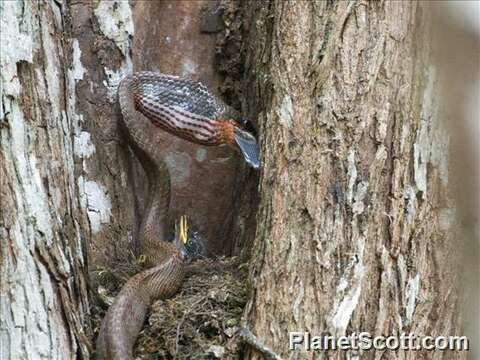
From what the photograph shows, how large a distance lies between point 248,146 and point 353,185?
0.55 m

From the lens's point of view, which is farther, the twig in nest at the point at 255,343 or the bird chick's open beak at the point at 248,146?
the bird chick's open beak at the point at 248,146

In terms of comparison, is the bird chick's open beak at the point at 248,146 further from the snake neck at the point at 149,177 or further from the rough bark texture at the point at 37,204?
the rough bark texture at the point at 37,204

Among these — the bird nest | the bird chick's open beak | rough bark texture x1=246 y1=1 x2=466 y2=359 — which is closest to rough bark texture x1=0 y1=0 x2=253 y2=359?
the bird nest

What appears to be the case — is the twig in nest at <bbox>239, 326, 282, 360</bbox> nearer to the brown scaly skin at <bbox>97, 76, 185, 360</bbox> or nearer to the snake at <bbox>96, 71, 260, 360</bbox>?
the brown scaly skin at <bbox>97, 76, 185, 360</bbox>

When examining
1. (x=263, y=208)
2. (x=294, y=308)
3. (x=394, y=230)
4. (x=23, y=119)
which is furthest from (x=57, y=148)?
(x=394, y=230)

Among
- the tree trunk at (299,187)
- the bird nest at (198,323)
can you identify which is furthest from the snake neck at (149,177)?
the bird nest at (198,323)

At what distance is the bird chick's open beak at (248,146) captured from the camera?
3.01m

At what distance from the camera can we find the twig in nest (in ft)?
8.27

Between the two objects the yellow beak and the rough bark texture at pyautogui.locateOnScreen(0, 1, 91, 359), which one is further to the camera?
the yellow beak

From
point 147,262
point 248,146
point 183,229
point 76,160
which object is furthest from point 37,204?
point 183,229

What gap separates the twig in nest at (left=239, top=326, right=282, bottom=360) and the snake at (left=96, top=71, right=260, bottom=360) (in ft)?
1.63

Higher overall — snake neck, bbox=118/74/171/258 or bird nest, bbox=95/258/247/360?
snake neck, bbox=118/74/171/258

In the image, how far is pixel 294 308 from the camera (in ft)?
8.32

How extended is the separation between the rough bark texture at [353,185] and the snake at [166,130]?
332mm
